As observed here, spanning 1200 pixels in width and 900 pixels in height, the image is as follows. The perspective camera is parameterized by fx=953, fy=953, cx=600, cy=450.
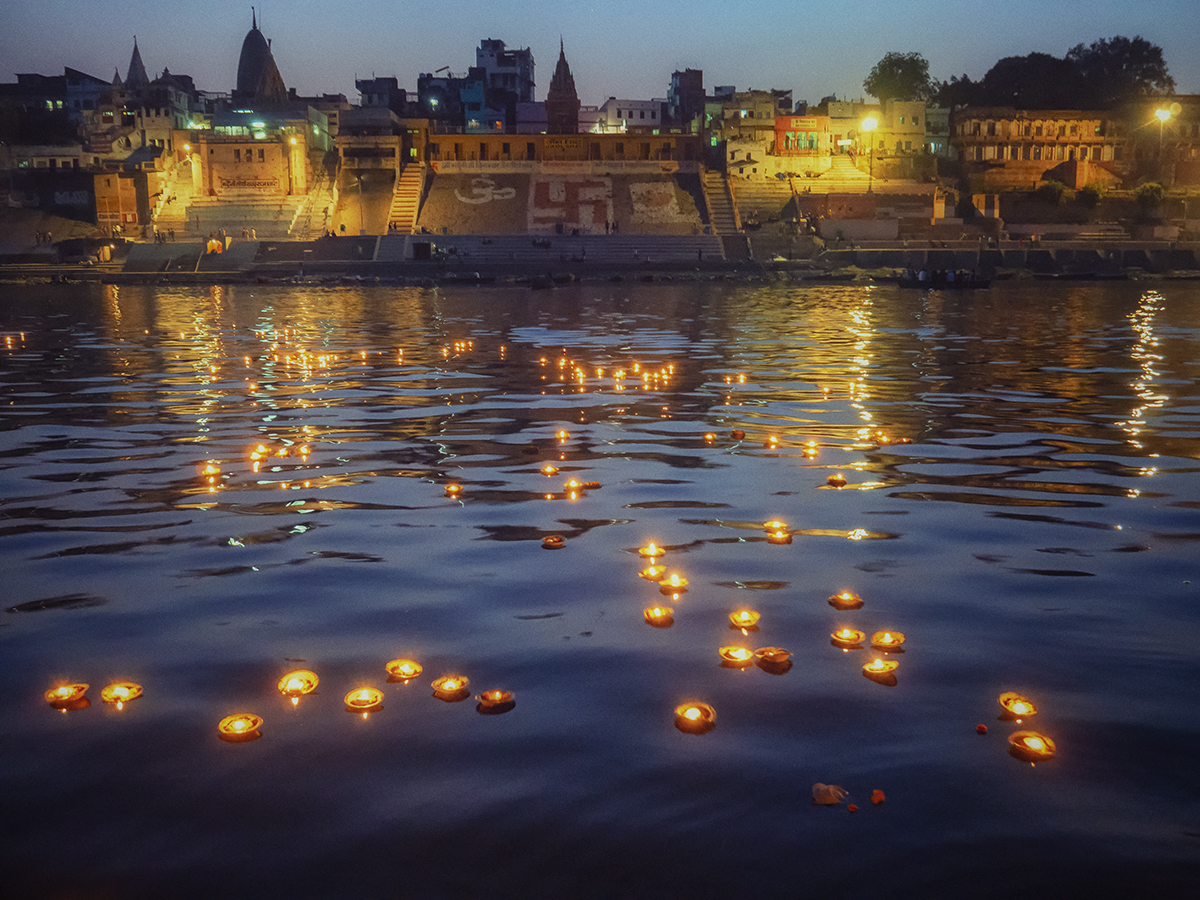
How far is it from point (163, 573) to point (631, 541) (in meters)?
2.86

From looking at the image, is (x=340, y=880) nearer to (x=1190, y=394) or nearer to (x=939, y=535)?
(x=939, y=535)

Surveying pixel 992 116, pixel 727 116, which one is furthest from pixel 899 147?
pixel 727 116

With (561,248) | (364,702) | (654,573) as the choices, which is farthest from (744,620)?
(561,248)

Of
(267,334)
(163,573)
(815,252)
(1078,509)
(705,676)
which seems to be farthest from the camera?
(815,252)

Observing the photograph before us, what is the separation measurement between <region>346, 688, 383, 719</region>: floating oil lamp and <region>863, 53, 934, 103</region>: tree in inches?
4075

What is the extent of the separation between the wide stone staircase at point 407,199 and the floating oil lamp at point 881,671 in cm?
6469

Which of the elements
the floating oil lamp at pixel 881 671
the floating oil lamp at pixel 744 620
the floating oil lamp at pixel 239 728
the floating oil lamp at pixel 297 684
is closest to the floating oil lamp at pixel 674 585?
the floating oil lamp at pixel 744 620

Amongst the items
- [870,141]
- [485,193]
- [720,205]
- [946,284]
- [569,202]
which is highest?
[870,141]

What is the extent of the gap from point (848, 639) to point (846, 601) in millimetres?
535

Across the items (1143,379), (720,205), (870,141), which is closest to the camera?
(1143,379)

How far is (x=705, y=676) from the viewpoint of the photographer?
13.7 ft

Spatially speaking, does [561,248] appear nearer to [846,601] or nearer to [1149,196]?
[1149,196]

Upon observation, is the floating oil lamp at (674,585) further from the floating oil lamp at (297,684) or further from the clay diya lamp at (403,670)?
the floating oil lamp at (297,684)

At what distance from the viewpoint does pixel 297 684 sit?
407 centimetres
